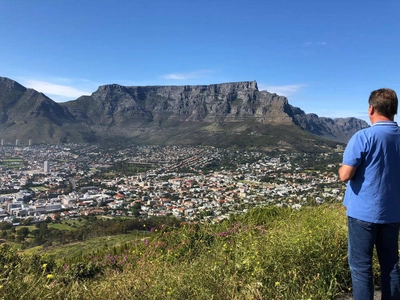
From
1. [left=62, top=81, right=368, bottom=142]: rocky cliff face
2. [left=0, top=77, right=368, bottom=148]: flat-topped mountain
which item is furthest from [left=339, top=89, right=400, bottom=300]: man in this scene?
[left=62, top=81, right=368, bottom=142]: rocky cliff face

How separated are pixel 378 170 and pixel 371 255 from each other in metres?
0.65

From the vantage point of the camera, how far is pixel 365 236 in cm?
207

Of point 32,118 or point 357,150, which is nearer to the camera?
point 357,150

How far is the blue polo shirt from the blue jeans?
0.09m

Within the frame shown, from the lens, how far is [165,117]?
175 m

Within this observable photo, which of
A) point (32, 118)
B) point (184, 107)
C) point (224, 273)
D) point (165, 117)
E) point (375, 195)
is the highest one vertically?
point (184, 107)

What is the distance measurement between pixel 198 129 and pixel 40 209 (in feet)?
370

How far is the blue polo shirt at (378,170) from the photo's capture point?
2021 mm

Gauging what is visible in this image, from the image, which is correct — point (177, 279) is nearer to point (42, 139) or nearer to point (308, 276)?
point (308, 276)

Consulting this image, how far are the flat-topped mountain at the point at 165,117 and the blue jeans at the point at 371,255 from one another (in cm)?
9972

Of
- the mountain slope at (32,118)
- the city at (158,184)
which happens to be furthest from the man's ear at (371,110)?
the mountain slope at (32,118)

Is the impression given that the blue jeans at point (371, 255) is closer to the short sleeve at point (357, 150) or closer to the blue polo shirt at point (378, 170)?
the blue polo shirt at point (378, 170)

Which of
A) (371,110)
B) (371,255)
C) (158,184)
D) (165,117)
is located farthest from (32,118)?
(371,255)

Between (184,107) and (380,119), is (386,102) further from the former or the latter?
(184,107)
